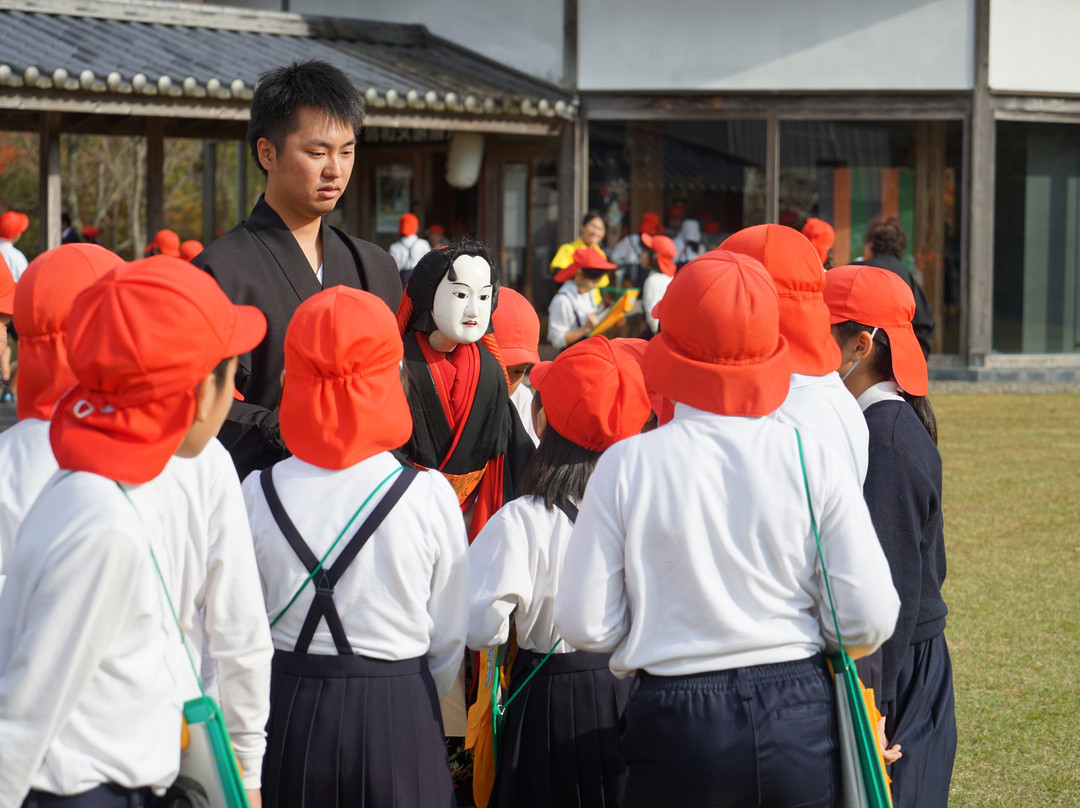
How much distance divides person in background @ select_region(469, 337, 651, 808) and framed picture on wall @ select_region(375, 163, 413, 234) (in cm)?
1299

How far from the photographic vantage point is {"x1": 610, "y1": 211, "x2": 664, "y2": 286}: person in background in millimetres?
Answer: 12984

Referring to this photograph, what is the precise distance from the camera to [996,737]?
389 centimetres

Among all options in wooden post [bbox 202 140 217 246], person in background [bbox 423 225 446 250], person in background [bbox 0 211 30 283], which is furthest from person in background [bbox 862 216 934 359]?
wooden post [bbox 202 140 217 246]

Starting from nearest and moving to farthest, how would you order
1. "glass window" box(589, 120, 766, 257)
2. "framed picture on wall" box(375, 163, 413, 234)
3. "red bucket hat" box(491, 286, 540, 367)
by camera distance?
"red bucket hat" box(491, 286, 540, 367) → "glass window" box(589, 120, 766, 257) → "framed picture on wall" box(375, 163, 413, 234)

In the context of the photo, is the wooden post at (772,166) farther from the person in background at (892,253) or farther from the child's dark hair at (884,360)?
the child's dark hair at (884,360)

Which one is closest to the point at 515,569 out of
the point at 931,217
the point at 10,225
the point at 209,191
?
the point at 10,225

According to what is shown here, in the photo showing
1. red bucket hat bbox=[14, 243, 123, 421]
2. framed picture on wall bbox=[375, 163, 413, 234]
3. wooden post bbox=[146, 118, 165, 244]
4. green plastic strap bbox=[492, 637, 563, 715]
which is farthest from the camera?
framed picture on wall bbox=[375, 163, 413, 234]

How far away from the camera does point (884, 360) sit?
2.86 meters

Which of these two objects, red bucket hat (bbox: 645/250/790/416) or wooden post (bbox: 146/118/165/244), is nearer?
red bucket hat (bbox: 645/250/790/416)

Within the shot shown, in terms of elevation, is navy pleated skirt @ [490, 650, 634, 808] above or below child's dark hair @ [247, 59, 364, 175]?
below

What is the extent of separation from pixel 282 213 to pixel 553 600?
1174 mm

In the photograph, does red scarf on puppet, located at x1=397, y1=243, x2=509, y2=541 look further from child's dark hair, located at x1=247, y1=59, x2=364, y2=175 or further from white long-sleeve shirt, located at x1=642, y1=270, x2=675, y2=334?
white long-sleeve shirt, located at x1=642, y1=270, x2=675, y2=334

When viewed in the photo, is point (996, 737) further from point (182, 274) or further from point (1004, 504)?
point (1004, 504)

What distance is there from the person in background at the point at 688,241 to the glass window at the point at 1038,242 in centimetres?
338
